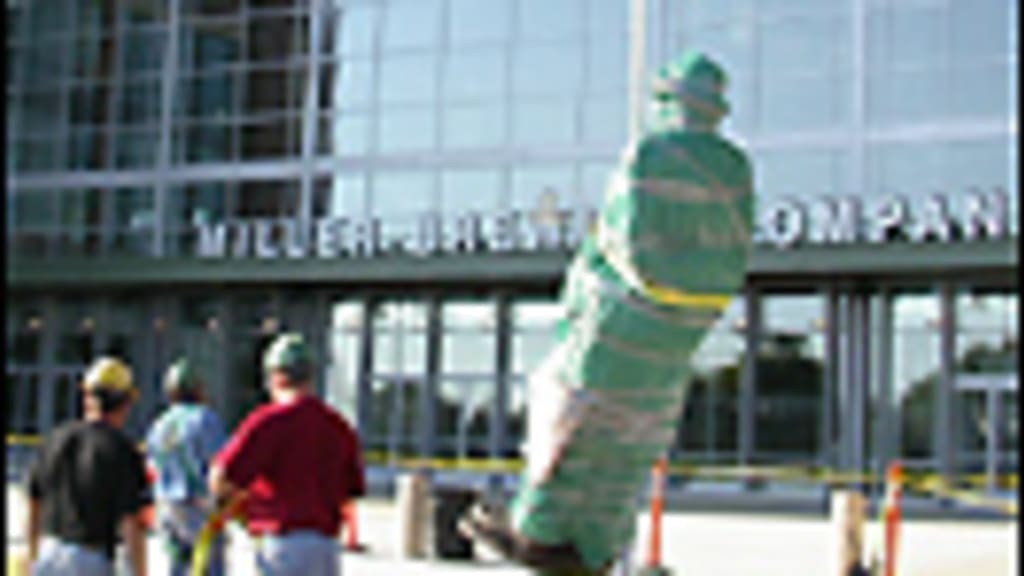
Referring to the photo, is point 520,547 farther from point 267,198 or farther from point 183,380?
point 267,198

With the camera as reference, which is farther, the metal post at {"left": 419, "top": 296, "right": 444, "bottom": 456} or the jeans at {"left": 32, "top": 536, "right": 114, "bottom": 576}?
the metal post at {"left": 419, "top": 296, "right": 444, "bottom": 456}

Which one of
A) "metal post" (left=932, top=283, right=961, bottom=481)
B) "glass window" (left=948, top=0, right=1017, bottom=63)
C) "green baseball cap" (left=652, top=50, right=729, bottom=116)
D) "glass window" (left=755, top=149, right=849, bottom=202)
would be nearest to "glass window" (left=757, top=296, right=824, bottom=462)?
"glass window" (left=755, top=149, right=849, bottom=202)

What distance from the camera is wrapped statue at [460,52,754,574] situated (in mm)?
5809

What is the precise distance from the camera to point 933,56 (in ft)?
95.9

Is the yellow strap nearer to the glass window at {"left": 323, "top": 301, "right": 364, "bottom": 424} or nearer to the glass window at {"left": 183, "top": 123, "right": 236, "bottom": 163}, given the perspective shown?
the glass window at {"left": 323, "top": 301, "right": 364, "bottom": 424}

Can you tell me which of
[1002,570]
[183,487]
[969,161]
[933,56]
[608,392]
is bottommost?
[1002,570]

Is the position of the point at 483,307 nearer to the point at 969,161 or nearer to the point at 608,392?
the point at 969,161

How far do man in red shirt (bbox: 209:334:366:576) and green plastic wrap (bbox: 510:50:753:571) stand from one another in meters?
0.87

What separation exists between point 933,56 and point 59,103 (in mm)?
20753

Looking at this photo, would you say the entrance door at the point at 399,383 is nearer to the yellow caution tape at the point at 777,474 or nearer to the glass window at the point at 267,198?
the yellow caution tape at the point at 777,474

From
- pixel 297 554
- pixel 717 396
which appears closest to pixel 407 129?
pixel 717 396

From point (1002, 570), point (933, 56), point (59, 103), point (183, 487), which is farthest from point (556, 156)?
point (183, 487)

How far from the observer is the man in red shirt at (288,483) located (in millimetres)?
6379

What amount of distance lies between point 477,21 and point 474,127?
227 centimetres
